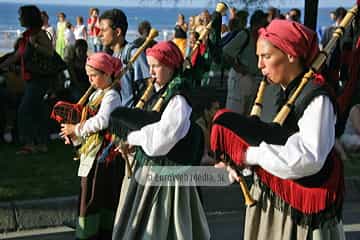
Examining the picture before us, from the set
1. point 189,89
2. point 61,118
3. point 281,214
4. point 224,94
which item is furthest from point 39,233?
point 224,94

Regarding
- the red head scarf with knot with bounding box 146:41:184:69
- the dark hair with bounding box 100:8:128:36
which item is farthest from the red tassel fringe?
the dark hair with bounding box 100:8:128:36

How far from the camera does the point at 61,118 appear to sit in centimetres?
466

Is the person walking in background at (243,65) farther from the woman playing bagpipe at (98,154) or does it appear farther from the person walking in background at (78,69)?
the woman playing bagpipe at (98,154)

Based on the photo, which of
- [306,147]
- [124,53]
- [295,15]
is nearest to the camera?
[306,147]

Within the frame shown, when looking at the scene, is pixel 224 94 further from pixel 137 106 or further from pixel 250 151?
pixel 250 151

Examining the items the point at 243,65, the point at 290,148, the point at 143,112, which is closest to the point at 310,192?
the point at 290,148

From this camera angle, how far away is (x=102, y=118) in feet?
14.5

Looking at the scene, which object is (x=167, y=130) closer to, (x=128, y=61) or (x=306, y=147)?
(x=306, y=147)

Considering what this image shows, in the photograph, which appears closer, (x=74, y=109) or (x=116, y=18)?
(x=74, y=109)

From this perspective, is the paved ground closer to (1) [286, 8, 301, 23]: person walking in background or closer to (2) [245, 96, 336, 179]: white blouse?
(2) [245, 96, 336, 179]: white blouse

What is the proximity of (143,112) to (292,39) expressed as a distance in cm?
121

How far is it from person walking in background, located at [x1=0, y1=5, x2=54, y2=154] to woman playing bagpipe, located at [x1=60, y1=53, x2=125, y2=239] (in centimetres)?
290

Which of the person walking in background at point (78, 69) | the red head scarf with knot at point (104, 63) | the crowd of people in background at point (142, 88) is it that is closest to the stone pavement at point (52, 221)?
the crowd of people in background at point (142, 88)

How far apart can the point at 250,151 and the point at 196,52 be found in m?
1.32
